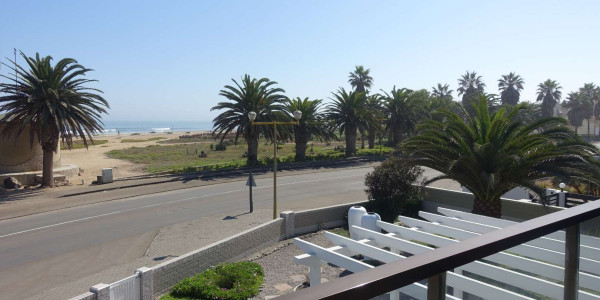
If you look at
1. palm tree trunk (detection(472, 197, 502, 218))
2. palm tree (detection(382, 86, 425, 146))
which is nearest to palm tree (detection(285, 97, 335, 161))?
palm tree (detection(382, 86, 425, 146))

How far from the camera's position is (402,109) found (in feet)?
160

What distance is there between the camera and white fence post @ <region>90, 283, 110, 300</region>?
31.6ft

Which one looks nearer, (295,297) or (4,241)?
(295,297)

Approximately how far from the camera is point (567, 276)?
225 centimetres

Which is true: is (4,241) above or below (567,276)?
below

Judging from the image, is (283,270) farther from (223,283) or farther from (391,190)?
(391,190)

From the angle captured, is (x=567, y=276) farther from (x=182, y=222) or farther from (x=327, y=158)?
(x=327, y=158)

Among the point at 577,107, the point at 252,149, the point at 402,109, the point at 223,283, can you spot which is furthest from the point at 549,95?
the point at 223,283

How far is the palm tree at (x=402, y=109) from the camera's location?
4838cm

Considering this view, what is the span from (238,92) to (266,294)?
2703 centimetres

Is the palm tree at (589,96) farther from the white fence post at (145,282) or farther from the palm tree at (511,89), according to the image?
the white fence post at (145,282)

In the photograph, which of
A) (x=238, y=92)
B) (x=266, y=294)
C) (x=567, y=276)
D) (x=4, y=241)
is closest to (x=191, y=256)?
(x=266, y=294)

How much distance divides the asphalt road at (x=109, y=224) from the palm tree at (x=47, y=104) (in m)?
6.39

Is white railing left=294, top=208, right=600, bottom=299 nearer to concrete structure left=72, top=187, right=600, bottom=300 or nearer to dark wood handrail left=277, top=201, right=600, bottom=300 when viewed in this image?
dark wood handrail left=277, top=201, right=600, bottom=300
